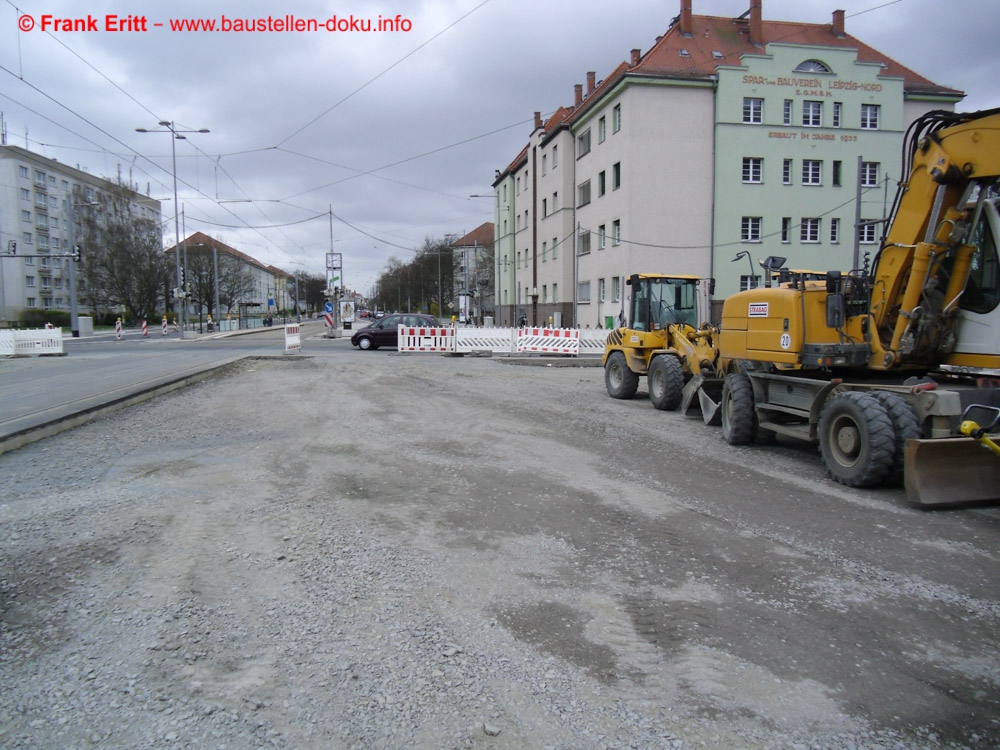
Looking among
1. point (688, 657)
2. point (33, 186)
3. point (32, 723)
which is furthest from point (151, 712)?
point (33, 186)

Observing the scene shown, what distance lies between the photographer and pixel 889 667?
3621 millimetres

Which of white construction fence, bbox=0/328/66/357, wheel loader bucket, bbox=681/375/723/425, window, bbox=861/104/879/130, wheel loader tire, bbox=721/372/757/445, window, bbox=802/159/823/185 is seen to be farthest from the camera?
window, bbox=861/104/879/130

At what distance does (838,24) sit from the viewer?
3891 centimetres

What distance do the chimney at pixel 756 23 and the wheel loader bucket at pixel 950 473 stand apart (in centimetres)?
3803

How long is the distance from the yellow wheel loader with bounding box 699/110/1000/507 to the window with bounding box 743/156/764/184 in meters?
29.9

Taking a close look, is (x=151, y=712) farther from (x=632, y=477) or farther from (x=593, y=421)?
(x=593, y=421)

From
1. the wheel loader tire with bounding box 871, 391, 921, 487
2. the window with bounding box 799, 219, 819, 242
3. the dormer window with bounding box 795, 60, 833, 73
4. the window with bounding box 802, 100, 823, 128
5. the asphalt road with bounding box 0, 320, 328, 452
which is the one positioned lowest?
the asphalt road with bounding box 0, 320, 328, 452

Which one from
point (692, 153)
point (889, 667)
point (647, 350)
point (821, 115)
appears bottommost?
point (889, 667)

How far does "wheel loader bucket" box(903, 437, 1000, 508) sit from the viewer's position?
652 centimetres

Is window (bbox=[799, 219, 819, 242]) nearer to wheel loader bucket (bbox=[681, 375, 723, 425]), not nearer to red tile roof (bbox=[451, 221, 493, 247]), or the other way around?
wheel loader bucket (bbox=[681, 375, 723, 425])

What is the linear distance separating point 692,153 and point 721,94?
3.26 m

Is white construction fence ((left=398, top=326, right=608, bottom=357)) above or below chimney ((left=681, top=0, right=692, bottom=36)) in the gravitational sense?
below

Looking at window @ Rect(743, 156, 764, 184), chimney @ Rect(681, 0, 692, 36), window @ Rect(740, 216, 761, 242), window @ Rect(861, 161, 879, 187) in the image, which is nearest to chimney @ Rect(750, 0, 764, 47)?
chimney @ Rect(681, 0, 692, 36)

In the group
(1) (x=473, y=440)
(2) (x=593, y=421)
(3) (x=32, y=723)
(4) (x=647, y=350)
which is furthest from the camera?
(4) (x=647, y=350)
